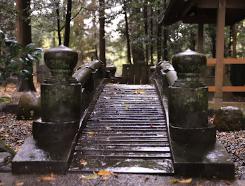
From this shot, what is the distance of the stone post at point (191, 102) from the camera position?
5.78m

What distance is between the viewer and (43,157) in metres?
5.41

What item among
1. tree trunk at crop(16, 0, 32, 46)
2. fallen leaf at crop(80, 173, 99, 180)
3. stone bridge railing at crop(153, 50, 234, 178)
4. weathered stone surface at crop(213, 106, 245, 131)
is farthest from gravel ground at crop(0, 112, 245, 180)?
tree trunk at crop(16, 0, 32, 46)

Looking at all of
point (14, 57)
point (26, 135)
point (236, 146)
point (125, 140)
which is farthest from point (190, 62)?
point (26, 135)

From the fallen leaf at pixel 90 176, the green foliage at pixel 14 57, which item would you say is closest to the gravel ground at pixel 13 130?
the green foliage at pixel 14 57

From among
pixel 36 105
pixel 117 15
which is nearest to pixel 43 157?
pixel 36 105

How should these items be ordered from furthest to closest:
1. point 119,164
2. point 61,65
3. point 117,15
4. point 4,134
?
point 117,15
point 4,134
point 61,65
point 119,164

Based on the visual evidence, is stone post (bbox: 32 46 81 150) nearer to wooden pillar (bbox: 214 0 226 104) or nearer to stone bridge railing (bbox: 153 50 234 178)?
stone bridge railing (bbox: 153 50 234 178)

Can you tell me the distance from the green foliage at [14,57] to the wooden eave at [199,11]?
25.9 ft

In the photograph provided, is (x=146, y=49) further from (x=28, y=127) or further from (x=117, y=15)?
(x=28, y=127)

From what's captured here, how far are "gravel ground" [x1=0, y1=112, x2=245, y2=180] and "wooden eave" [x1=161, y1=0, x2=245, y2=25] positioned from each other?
16.1 feet

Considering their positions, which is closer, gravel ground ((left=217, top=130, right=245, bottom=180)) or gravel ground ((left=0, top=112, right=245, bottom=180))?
gravel ground ((left=217, top=130, right=245, bottom=180))

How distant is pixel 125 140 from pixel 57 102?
4.60 ft

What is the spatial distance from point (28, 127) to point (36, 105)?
1.27m

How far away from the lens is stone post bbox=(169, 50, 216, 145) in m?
5.78
